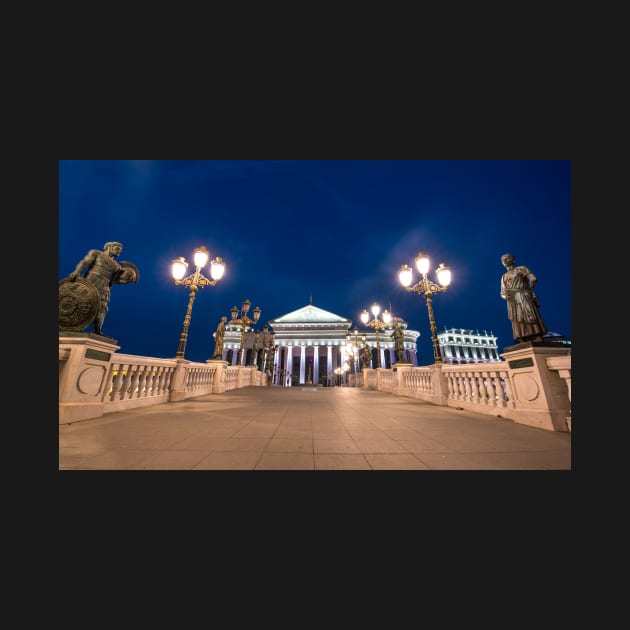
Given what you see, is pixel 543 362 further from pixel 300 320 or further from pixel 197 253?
pixel 300 320

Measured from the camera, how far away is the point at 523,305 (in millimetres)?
5621

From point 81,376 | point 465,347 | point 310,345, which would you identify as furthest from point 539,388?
A: point 465,347

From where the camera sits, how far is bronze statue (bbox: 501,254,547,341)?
5.46 meters

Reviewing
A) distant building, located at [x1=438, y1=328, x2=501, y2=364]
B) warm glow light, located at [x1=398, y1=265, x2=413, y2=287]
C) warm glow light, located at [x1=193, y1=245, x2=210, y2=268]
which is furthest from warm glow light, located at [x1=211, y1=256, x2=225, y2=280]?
distant building, located at [x1=438, y1=328, x2=501, y2=364]

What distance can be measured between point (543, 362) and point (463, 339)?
89882 millimetres

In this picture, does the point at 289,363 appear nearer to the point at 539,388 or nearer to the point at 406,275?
the point at 406,275

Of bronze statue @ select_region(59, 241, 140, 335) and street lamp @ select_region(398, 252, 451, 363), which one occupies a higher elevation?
street lamp @ select_region(398, 252, 451, 363)

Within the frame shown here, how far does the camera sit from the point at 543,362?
5031 millimetres

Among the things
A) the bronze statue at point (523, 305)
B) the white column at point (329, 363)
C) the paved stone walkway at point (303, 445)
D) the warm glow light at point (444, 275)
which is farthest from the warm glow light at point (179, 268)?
the white column at point (329, 363)

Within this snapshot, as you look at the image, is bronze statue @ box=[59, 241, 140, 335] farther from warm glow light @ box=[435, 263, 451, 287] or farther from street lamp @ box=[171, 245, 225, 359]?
warm glow light @ box=[435, 263, 451, 287]

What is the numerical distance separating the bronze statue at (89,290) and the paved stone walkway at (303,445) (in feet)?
6.25

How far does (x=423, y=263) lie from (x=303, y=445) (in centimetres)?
805

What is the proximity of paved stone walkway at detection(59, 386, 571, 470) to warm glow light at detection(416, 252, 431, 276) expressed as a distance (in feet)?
18.8

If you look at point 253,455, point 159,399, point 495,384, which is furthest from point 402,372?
point 253,455
